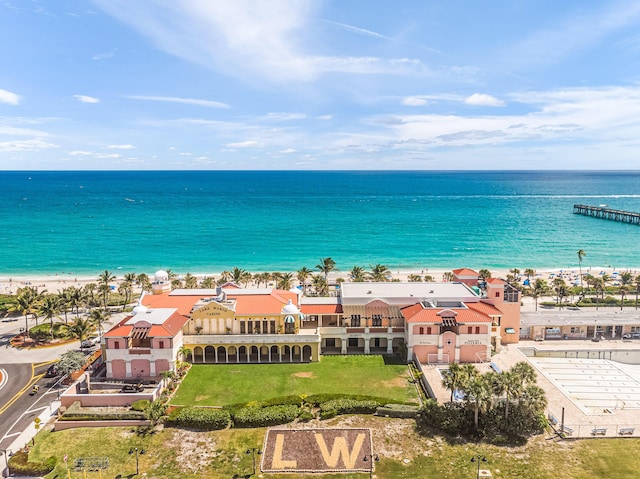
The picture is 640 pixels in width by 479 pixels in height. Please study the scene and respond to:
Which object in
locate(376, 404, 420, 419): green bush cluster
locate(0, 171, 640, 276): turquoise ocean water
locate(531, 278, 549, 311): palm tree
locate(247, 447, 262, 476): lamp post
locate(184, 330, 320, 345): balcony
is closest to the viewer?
locate(247, 447, 262, 476): lamp post

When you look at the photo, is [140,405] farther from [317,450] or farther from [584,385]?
[584,385]

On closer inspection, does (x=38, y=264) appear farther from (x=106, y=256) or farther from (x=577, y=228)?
(x=577, y=228)

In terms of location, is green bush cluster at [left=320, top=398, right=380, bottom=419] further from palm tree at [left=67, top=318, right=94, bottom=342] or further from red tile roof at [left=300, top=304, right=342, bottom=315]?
palm tree at [left=67, top=318, right=94, bottom=342]

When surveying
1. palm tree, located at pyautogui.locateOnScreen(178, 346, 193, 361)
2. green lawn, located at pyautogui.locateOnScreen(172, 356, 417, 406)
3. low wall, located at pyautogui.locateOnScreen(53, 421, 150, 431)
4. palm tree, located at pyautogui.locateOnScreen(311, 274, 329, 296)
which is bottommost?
low wall, located at pyautogui.locateOnScreen(53, 421, 150, 431)

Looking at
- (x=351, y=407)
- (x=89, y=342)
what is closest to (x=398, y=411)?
(x=351, y=407)

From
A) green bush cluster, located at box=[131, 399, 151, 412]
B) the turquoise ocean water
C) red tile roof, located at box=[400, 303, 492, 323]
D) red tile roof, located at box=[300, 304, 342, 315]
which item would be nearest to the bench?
red tile roof, located at box=[400, 303, 492, 323]

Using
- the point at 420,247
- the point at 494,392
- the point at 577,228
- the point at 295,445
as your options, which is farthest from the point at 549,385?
the point at 577,228

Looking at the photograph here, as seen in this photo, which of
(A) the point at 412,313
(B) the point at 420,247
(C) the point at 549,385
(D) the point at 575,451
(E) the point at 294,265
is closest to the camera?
(D) the point at 575,451
